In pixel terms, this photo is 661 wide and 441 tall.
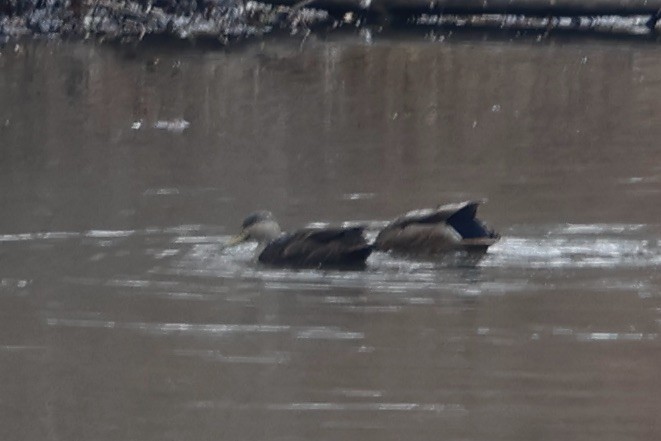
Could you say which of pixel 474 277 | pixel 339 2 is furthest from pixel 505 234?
pixel 339 2

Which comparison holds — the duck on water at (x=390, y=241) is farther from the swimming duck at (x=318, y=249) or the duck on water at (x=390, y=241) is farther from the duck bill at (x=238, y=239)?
the duck bill at (x=238, y=239)

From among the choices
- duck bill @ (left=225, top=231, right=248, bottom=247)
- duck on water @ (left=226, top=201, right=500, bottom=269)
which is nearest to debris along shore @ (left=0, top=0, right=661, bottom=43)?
duck bill @ (left=225, top=231, right=248, bottom=247)

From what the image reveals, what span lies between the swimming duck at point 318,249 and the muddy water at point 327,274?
0.35 feet

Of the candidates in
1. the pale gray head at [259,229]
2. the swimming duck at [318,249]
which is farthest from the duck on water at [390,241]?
the pale gray head at [259,229]

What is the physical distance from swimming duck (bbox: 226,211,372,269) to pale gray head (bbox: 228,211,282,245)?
0.50ft

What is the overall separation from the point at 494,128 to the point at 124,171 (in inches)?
150

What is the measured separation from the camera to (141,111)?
17359mm

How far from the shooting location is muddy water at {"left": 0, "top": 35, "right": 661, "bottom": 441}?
21.3ft

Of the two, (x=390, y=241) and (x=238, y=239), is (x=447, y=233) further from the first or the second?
(x=238, y=239)

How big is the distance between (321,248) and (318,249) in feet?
0.10

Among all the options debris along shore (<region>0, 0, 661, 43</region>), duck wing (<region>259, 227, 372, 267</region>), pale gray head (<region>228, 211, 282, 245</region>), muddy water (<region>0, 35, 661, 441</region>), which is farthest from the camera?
debris along shore (<region>0, 0, 661, 43</region>)

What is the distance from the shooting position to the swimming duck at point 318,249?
30.4 ft

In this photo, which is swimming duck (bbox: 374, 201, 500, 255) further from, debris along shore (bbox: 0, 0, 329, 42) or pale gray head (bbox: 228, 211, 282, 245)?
debris along shore (bbox: 0, 0, 329, 42)

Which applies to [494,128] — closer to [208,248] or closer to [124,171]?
[124,171]
